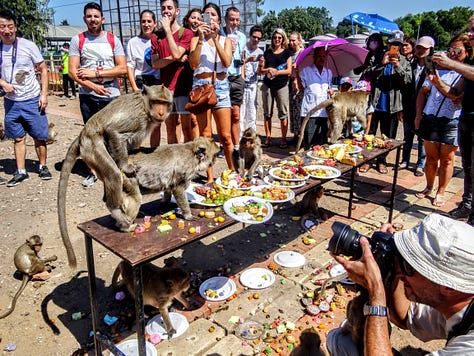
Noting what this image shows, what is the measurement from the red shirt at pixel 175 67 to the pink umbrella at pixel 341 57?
2.11 meters

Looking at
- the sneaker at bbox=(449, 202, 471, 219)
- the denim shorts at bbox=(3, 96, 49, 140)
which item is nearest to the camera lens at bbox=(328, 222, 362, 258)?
the sneaker at bbox=(449, 202, 471, 219)

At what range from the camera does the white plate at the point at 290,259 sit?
414cm

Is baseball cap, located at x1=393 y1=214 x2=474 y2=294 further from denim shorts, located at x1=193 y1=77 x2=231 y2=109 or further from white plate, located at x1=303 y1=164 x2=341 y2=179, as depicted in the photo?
denim shorts, located at x1=193 y1=77 x2=231 y2=109

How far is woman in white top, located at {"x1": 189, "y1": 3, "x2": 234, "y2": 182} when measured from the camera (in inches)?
183

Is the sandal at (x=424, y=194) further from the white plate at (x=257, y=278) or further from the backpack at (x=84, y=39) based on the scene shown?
the backpack at (x=84, y=39)

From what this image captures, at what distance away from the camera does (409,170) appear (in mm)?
7328

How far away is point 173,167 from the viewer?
118 inches

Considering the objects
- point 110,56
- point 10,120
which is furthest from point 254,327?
point 10,120

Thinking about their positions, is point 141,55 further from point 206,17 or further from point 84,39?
point 206,17

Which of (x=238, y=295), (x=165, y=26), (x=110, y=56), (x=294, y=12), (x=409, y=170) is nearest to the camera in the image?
(x=238, y=295)

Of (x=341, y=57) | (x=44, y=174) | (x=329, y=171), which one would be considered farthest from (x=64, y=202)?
(x=341, y=57)

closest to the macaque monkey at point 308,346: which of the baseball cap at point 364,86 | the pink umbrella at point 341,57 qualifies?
the pink umbrella at point 341,57

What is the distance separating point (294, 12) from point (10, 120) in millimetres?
73480

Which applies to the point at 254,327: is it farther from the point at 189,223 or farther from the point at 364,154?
the point at 364,154
